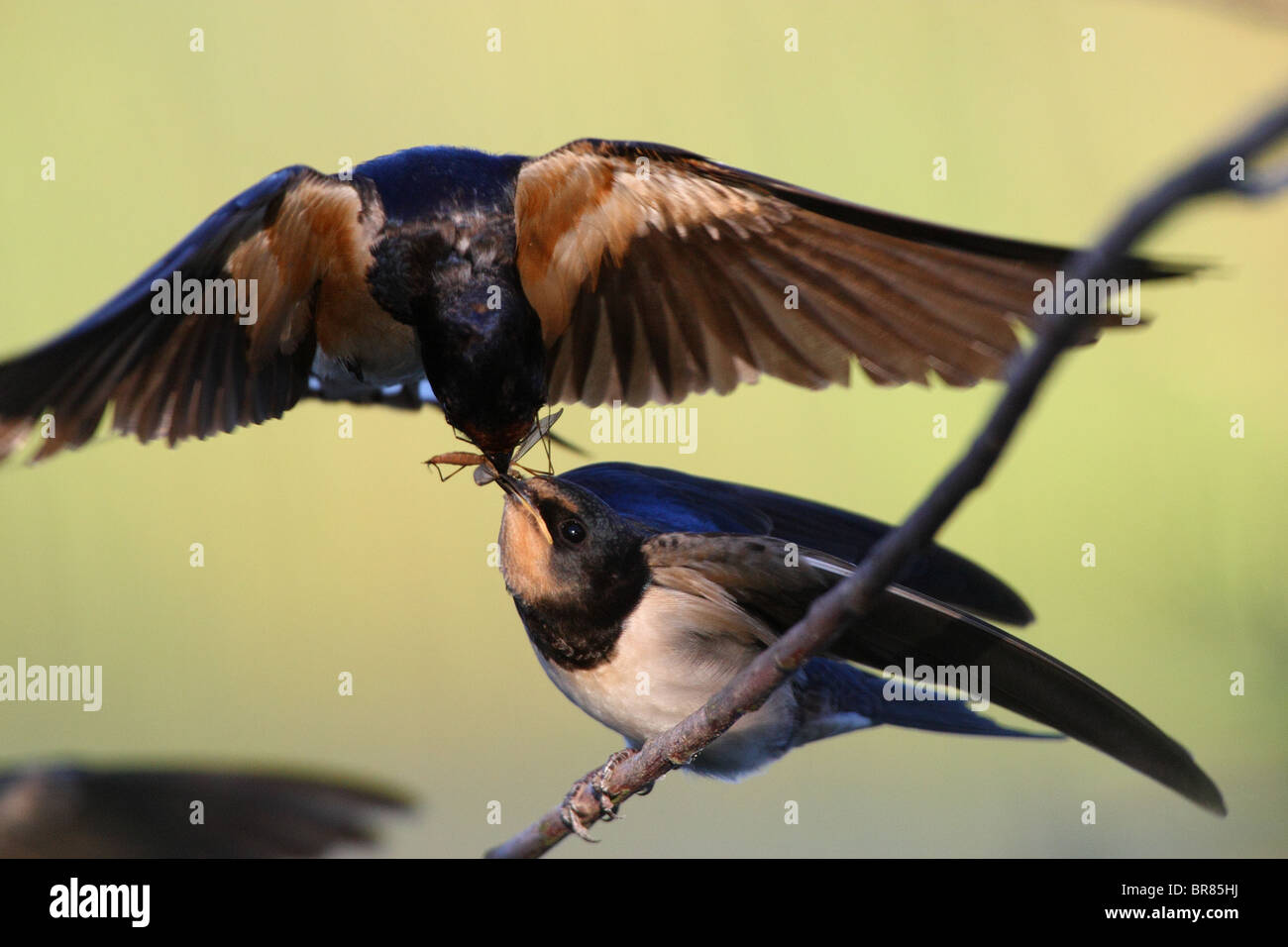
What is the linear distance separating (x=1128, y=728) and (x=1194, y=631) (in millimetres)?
1934

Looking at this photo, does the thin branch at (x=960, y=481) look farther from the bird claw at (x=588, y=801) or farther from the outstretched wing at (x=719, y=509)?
the outstretched wing at (x=719, y=509)

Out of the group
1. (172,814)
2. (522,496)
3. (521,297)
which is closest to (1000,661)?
(522,496)

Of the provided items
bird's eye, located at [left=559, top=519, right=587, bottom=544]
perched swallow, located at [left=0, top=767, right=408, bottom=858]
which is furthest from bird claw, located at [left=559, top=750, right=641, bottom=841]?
perched swallow, located at [left=0, top=767, right=408, bottom=858]

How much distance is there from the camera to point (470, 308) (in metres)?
1.24

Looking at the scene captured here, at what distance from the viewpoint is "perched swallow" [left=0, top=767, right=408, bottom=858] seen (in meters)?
1.52

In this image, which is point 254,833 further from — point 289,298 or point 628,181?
point 628,181

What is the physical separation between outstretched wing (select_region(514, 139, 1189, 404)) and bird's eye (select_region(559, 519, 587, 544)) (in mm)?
277

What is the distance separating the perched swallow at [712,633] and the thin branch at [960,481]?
0.65ft

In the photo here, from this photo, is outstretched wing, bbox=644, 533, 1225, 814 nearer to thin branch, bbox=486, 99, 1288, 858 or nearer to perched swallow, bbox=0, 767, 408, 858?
thin branch, bbox=486, 99, 1288, 858

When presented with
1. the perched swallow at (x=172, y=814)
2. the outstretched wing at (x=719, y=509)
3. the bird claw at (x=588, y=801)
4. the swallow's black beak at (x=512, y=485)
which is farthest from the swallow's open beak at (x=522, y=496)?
the perched swallow at (x=172, y=814)

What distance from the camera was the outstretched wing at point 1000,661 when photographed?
95 centimetres

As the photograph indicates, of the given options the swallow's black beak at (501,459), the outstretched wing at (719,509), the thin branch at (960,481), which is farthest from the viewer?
the outstretched wing at (719,509)

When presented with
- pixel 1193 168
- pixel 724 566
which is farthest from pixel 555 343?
pixel 1193 168

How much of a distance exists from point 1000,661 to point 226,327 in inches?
33.4
